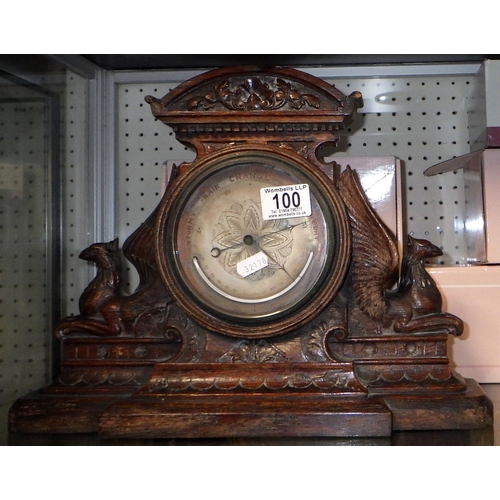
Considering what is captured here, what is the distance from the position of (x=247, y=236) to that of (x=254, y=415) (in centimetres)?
28

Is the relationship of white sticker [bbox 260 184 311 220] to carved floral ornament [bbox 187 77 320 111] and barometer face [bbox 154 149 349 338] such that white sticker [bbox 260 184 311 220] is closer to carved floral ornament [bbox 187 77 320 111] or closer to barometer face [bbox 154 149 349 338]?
barometer face [bbox 154 149 349 338]

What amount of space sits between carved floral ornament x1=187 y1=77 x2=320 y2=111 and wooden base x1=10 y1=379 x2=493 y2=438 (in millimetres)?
467

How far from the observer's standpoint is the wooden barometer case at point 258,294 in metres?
1.03

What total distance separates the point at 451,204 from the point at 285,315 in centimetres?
59

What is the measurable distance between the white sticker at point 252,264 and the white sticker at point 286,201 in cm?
7

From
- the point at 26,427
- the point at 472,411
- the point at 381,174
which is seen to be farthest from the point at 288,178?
the point at 26,427

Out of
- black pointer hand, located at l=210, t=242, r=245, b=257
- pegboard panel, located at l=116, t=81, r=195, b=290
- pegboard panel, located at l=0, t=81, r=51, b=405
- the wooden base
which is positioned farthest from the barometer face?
pegboard panel, located at l=116, t=81, r=195, b=290

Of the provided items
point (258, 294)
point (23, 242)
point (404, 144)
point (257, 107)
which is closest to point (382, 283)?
point (258, 294)

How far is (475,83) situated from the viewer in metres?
1.33

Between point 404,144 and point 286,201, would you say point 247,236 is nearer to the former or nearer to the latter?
point 286,201

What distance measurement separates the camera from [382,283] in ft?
3.52

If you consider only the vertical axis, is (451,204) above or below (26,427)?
above

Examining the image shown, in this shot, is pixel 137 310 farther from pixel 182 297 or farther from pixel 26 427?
pixel 26 427
